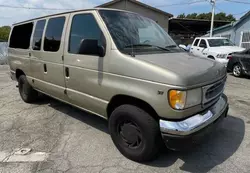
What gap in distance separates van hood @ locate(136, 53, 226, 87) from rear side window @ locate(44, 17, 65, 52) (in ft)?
5.98

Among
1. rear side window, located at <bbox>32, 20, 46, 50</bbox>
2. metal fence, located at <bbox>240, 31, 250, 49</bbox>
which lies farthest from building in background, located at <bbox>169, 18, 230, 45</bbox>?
rear side window, located at <bbox>32, 20, 46, 50</bbox>

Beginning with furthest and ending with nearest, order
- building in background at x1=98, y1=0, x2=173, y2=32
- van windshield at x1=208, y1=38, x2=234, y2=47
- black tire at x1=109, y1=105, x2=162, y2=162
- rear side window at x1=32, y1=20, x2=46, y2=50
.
Result: building in background at x1=98, y1=0, x2=173, y2=32, van windshield at x1=208, y1=38, x2=234, y2=47, rear side window at x1=32, y1=20, x2=46, y2=50, black tire at x1=109, y1=105, x2=162, y2=162

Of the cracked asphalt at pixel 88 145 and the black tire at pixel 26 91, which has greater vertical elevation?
the black tire at pixel 26 91

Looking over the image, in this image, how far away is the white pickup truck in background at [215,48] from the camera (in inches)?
443

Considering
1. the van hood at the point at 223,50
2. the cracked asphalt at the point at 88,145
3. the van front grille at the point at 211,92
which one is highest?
the van hood at the point at 223,50

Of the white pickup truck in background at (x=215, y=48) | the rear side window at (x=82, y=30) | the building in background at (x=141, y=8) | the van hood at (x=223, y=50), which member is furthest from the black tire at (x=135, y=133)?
the building in background at (x=141, y=8)

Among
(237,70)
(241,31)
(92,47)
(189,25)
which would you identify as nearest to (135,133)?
(92,47)

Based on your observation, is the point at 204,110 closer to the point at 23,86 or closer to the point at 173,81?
the point at 173,81

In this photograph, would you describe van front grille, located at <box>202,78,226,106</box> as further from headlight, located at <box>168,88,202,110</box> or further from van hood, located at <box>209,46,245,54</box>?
van hood, located at <box>209,46,245,54</box>

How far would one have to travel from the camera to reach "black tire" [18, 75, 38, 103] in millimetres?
5479

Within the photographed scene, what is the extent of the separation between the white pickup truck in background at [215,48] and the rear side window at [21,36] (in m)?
8.90

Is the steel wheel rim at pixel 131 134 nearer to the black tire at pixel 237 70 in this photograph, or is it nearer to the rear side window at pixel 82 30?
the rear side window at pixel 82 30

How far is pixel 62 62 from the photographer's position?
390 centimetres

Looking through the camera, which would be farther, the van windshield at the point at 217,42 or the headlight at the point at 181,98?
the van windshield at the point at 217,42
